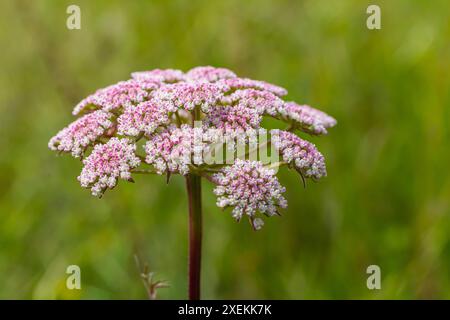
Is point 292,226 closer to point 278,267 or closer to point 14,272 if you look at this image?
point 278,267

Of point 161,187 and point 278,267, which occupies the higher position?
point 161,187

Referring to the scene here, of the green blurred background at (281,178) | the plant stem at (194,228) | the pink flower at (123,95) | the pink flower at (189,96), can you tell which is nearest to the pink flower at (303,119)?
the pink flower at (189,96)

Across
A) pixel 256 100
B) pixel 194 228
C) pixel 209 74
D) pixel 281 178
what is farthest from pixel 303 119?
pixel 281 178

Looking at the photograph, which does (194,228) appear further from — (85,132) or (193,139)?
(85,132)

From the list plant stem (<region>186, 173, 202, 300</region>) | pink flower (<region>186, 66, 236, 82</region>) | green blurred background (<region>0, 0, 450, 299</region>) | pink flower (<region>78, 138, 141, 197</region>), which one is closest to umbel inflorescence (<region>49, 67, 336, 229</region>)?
pink flower (<region>78, 138, 141, 197</region>)

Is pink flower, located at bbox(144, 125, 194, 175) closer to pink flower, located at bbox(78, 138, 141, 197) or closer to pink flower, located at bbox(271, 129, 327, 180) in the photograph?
pink flower, located at bbox(78, 138, 141, 197)
